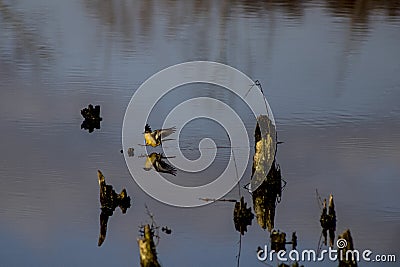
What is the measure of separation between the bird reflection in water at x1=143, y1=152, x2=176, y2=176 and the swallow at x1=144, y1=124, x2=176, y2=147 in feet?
0.25

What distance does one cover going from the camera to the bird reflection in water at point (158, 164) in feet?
11.0

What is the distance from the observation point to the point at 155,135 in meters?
3.58

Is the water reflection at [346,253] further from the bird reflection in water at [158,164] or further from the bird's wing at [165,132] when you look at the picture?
the bird's wing at [165,132]

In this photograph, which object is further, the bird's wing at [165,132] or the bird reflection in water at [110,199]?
the bird's wing at [165,132]

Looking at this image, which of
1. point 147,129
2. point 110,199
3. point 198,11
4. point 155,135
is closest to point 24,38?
point 198,11

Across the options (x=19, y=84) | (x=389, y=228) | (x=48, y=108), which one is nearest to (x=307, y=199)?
(x=389, y=228)

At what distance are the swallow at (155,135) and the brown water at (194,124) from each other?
0.33 ft

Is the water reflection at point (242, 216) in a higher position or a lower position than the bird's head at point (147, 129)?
lower

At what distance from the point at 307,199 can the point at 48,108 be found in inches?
57.6

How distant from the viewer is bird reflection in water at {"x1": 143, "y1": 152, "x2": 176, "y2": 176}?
3.35m

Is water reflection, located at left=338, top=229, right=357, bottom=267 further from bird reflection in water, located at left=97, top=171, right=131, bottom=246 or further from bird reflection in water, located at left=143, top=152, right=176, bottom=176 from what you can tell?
bird reflection in water, located at left=143, top=152, right=176, bottom=176

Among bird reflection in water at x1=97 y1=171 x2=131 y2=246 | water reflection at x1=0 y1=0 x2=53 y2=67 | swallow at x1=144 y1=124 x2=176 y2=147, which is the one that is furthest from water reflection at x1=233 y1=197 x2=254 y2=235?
water reflection at x1=0 y1=0 x2=53 y2=67

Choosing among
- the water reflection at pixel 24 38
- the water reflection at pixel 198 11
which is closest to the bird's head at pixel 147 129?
the water reflection at pixel 24 38

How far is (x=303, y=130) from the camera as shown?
3807 mm
